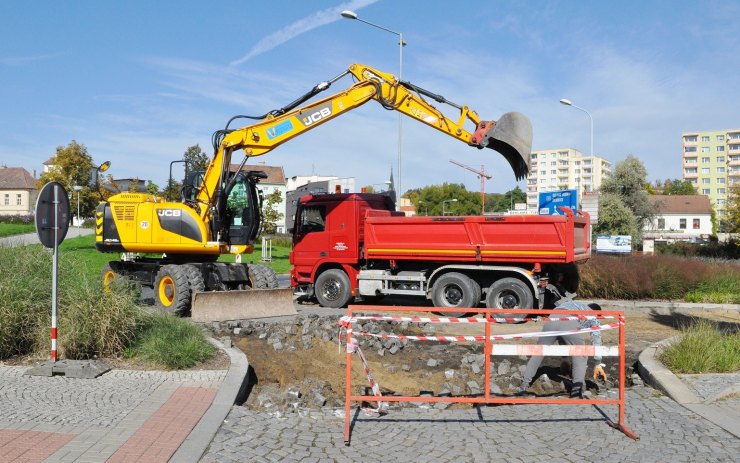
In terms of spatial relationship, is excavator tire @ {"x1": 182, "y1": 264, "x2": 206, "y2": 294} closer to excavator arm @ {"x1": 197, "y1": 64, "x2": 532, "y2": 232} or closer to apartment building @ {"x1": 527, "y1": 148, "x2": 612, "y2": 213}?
excavator arm @ {"x1": 197, "y1": 64, "x2": 532, "y2": 232}

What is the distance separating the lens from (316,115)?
14.4 meters

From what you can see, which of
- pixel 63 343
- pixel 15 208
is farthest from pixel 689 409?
pixel 15 208

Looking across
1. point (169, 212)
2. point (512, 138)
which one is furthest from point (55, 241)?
point (512, 138)

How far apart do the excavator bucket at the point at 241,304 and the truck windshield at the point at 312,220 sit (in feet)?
7.76

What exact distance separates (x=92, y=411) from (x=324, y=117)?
9642 mm

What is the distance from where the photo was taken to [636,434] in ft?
19.0

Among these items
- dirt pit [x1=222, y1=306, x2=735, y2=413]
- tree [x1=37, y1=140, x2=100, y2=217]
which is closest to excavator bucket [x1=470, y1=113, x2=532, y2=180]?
dirt pit [x1=222, y1=306, x2=735, y2=413]

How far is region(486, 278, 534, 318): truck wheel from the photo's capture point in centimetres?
1306

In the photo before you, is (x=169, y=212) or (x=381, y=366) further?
(x=169, y=212)

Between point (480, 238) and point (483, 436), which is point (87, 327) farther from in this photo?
point (480, 238)

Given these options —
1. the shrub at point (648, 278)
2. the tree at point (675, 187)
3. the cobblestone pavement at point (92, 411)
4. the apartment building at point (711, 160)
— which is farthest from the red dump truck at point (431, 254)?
the apartment building at point (711, 160)

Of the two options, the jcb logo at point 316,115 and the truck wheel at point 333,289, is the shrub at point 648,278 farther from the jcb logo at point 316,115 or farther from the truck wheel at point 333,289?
the jcb logo at point 316,115

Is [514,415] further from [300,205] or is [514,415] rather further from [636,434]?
[300,205]

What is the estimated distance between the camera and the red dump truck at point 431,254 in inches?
515
